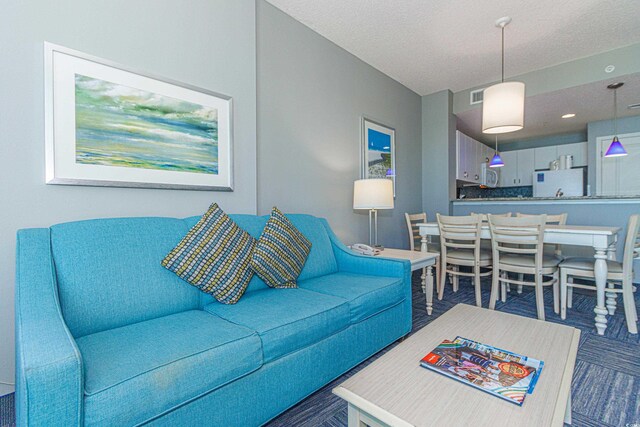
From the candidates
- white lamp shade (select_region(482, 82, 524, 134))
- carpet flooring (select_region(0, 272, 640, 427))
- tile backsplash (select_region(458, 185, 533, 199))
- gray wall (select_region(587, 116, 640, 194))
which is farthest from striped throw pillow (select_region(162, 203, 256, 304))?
gray wall (select_region(587, 116, 640, 194))

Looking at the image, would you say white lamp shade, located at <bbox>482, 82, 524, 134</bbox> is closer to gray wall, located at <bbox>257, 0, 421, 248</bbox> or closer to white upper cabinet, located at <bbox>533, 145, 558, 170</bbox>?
gray wall, located at <bbox>257, 0, 421, 248</bbox>

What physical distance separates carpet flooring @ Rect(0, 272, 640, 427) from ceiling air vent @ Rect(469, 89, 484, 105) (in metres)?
2.87

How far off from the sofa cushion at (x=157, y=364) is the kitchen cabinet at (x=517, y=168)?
688 cm

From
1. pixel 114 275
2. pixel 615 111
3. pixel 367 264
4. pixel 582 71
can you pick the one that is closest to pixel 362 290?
pixel 367 264

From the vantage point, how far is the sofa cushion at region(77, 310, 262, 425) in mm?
873

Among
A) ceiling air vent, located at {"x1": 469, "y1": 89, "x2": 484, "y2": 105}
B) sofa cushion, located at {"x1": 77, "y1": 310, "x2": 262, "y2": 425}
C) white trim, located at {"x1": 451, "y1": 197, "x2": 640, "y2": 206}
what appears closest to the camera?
sofa cushion, located at {"x1": 77, "y1": 310, "x2": 262, "y2": 425}

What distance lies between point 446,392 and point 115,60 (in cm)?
220

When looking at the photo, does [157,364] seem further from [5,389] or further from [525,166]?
[525,166]

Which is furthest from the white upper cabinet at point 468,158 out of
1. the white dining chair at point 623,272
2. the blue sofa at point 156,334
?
the blue sofa at point 156,334

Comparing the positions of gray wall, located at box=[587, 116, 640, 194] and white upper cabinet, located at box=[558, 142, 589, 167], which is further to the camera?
white upper cabinet, located at box=[558, 142, 589, 167]

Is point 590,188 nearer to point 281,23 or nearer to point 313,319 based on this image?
point 281,23

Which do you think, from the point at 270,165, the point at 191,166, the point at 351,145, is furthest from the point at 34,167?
the point at 351,145

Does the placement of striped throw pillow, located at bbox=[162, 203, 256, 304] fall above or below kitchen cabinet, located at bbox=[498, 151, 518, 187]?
below

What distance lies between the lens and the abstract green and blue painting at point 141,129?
62.6 inches
